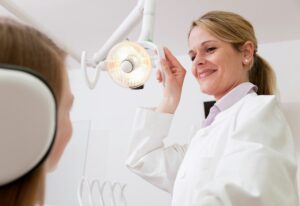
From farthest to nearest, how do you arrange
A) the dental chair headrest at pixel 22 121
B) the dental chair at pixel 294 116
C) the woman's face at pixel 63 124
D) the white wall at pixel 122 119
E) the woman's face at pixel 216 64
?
the white wall at pixel 122 119
the dental chair at pixel 294 116
the woman's face at pixel 216 64
the woman's face at pixel 63 124
the dental chair headrest at pixel 22 121

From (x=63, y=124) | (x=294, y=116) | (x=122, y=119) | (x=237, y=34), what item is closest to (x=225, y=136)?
(x=237, y=34)

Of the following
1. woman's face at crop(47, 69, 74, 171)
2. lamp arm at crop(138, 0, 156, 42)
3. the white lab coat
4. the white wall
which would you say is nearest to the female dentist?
the white lab coat

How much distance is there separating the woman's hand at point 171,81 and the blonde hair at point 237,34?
0.16 m

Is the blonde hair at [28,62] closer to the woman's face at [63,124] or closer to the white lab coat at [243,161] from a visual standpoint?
the woman's face at [63,124]

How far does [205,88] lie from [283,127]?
1.06ft

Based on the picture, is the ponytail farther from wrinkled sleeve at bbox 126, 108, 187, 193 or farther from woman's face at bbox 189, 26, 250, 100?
wrinkled sleeve at bbox 126, 108, 187, 193

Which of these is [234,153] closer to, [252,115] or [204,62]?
[252,115]

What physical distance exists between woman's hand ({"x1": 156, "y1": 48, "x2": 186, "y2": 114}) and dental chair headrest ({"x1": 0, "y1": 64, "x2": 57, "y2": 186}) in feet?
2.24

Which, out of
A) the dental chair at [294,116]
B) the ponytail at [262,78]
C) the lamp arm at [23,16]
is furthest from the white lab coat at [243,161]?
the dental chair at [294,116]

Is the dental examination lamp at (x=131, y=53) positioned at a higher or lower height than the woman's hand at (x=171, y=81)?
higher

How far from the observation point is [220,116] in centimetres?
99

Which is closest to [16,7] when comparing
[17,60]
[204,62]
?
[17,60]

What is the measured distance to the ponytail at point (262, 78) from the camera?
1.12 metres

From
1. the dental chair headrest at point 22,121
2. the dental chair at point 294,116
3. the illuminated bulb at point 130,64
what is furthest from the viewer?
the dental chair at point 294,116
